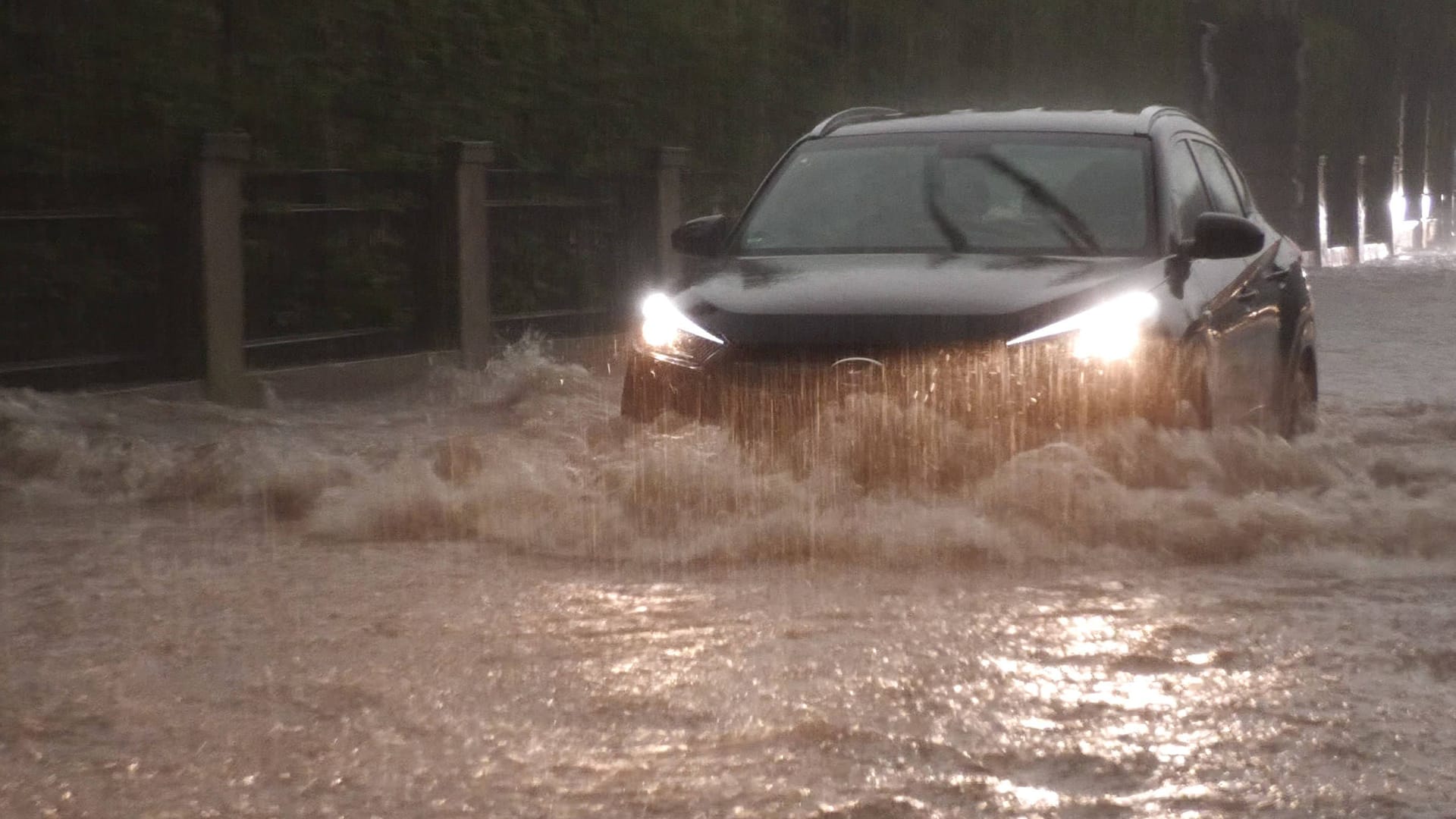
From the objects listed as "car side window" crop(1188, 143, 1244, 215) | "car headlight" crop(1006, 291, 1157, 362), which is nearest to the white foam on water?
"car headlight" crop(1006, 291, 1157, 362)

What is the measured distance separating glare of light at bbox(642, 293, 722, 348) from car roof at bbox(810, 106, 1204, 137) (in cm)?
156

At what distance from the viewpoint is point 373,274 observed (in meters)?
14.5

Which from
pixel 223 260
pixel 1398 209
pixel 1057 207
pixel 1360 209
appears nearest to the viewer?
pixel 1057 207

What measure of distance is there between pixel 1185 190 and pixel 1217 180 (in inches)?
38.6

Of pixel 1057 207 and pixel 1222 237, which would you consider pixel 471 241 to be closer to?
pixel 1057 207

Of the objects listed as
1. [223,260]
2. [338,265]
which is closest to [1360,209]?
[338,265]

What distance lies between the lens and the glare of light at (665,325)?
8.24 meters

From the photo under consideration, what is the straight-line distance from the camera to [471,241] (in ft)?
49.9

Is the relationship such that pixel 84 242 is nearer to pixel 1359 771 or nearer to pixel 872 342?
pixel 872 342

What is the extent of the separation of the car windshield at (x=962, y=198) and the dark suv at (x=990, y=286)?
10 mm

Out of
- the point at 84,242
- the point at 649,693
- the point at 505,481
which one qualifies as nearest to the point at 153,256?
the point at 84,242

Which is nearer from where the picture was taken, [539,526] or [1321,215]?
[539,526]

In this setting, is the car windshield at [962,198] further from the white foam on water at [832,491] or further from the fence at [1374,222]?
the fence at [1374,222]

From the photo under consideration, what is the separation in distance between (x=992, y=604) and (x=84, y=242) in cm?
661
